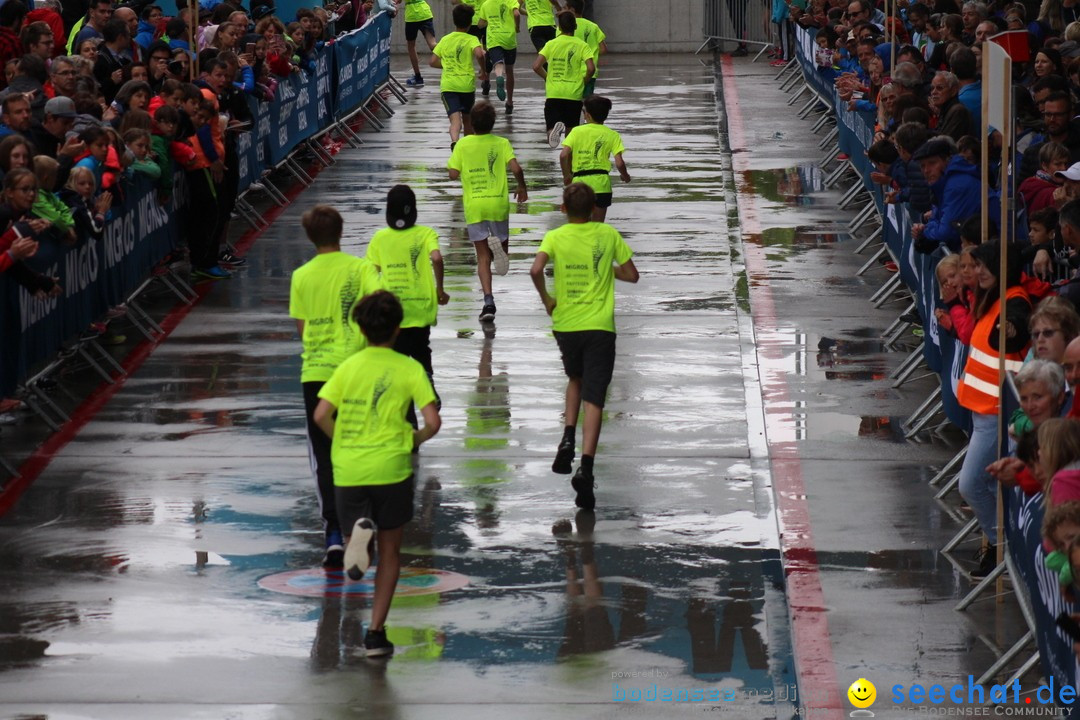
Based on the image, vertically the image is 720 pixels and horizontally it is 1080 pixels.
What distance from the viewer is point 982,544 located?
32.9 feet

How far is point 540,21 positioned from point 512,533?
21.9 m

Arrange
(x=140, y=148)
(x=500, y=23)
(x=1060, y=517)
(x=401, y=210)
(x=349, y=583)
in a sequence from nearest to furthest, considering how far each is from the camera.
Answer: (x=1060, y=517) → (x=349, y=583) → (x=401, y=210) → (x=140, y=148) → (x=500, y=23)

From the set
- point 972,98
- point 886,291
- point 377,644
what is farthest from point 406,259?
point 972,98

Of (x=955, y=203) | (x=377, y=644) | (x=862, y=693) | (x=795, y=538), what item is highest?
(x=955, y=203)

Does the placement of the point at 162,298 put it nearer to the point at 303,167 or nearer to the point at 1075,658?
the point at 303,167

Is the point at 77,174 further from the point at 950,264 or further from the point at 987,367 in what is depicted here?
the point at 987,367

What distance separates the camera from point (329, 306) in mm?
10062

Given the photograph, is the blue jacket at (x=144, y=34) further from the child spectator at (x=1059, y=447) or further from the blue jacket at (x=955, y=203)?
the child spectator at (x=1059, y=447)

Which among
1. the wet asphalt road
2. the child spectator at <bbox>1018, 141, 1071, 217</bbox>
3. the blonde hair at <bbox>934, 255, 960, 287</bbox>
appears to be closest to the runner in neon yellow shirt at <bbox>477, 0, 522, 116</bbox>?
the wet asphalt road

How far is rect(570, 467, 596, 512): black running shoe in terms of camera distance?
11.0m

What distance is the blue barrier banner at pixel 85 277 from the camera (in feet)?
40.2

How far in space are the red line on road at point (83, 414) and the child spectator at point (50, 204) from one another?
131cm

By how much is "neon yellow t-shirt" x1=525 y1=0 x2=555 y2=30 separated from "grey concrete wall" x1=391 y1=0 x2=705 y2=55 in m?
7.81

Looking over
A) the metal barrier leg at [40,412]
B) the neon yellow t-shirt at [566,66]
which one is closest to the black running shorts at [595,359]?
the metal barrier leg at [40,412]
